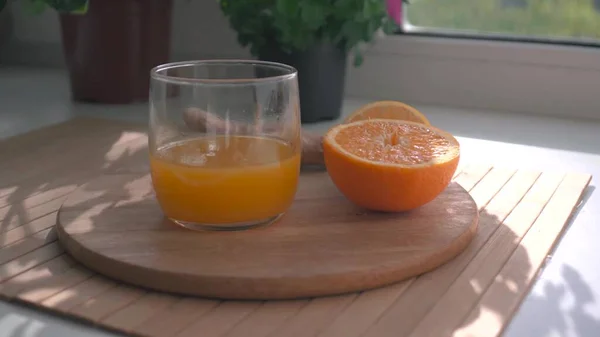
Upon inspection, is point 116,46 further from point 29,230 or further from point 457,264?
point 457,264

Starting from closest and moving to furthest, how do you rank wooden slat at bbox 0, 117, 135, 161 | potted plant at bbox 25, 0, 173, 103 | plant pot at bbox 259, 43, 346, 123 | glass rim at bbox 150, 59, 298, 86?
glass rim at bbox 150, 59, 298, 86, wooden slat at bbox 0, 117, 135, 161, plant pot at bbox 259, 43, 346, 123, potted plant at bbox 25, 0, 173, 103

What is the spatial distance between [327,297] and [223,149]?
16 cm

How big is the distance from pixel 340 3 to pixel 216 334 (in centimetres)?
65

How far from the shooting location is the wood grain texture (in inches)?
19.8

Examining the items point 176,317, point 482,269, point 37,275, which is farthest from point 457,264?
point 37,275

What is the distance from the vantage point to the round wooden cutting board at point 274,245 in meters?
0.54

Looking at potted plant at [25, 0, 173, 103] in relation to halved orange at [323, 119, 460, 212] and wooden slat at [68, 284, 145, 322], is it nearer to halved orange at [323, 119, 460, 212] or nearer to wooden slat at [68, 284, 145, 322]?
halved orange at [323, 119, 460, 212]

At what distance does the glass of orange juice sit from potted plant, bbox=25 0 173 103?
1.97 ft

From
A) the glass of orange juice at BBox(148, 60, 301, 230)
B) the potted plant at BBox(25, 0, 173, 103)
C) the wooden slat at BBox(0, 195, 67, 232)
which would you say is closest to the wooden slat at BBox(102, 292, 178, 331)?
the glass of orange juice at BBox(148, 60, 301, 230)

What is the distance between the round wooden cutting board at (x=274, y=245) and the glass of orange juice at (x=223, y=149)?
2 cm

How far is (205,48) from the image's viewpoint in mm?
1477

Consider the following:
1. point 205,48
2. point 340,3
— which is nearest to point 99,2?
point 205,48

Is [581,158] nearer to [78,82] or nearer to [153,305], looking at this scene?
[153,305]

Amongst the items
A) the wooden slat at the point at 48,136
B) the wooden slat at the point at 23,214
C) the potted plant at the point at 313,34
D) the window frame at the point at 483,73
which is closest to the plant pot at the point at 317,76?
the potted plant at the point at 313,34
